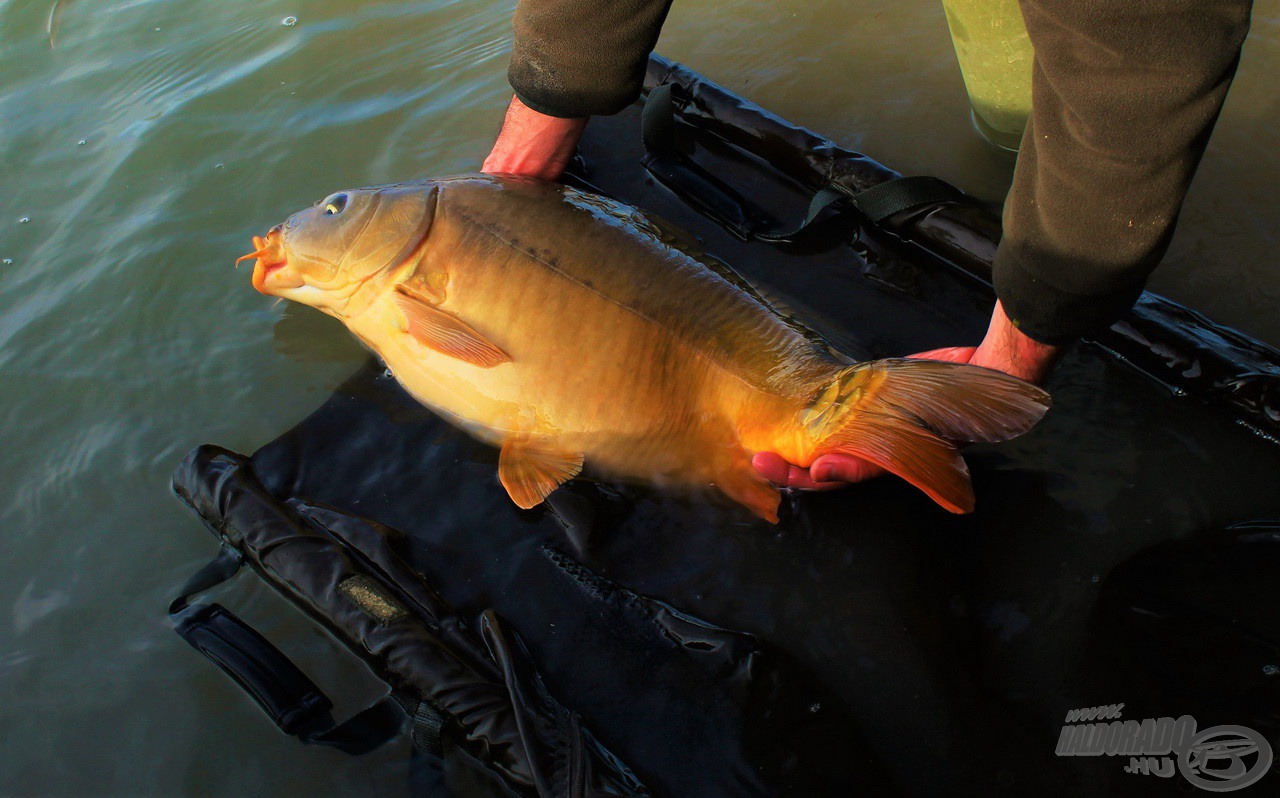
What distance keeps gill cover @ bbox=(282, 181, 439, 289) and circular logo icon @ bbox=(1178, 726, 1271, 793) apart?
216 cm

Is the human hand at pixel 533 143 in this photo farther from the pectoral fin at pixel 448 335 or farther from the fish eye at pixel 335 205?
the pectoral fin at pixel 448 335

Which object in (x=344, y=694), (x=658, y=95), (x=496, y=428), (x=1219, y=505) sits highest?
(x=658, y=95)

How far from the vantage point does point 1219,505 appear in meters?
1.99

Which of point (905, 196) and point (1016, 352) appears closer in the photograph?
point (1016, 352)

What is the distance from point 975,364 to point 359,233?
172cm

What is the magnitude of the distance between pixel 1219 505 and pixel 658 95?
210 centimetres

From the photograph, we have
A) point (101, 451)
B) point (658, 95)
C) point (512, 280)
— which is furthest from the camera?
point (658, 95)

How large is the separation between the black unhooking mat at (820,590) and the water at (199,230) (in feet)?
0.87

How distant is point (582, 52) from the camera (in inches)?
97.8

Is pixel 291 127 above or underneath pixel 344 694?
above

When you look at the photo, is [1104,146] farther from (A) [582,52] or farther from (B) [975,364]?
(A) [582,52]

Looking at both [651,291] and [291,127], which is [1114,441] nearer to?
[651,291]

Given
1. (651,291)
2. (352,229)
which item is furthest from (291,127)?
(651,291)

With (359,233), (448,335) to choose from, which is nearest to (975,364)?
(448,335)
